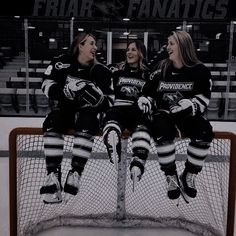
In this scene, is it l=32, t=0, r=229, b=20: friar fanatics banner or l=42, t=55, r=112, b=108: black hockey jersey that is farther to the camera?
l=32, t=0, r=229, b=20: friar fanatics banner

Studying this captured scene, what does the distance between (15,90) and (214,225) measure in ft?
8.30

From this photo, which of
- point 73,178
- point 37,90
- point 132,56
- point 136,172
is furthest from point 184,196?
point 37,90

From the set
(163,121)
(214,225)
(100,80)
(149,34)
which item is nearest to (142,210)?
(214,225)

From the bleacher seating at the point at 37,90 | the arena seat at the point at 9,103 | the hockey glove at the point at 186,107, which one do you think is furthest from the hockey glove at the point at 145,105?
the arena seat at the point at 9,103

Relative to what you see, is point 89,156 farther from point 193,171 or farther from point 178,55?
point 178,55

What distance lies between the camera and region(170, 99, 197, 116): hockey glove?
8.82ft

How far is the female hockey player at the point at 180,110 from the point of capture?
2699 mm

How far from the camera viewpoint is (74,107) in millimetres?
2820

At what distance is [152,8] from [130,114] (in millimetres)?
1153

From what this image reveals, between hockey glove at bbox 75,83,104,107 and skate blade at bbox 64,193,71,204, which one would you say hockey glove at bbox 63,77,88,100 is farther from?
skate blade at bbox 64,193,71,204

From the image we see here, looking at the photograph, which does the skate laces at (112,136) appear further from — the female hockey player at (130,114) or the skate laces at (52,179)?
the skate laces at (52,179)

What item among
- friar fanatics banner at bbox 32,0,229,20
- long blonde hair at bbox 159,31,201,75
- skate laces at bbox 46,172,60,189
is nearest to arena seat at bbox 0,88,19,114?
Answer: friar fanatics banner at bbox 32,0,229,20

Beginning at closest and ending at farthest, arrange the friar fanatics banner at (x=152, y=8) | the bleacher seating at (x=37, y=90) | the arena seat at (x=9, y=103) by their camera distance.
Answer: the friar fanatics banner at (x=152, y=8) → the bleacher seating at (x=37, y=90) → the arena seat at (x=9, y=103)

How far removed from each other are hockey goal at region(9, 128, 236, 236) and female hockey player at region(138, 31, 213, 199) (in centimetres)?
7
